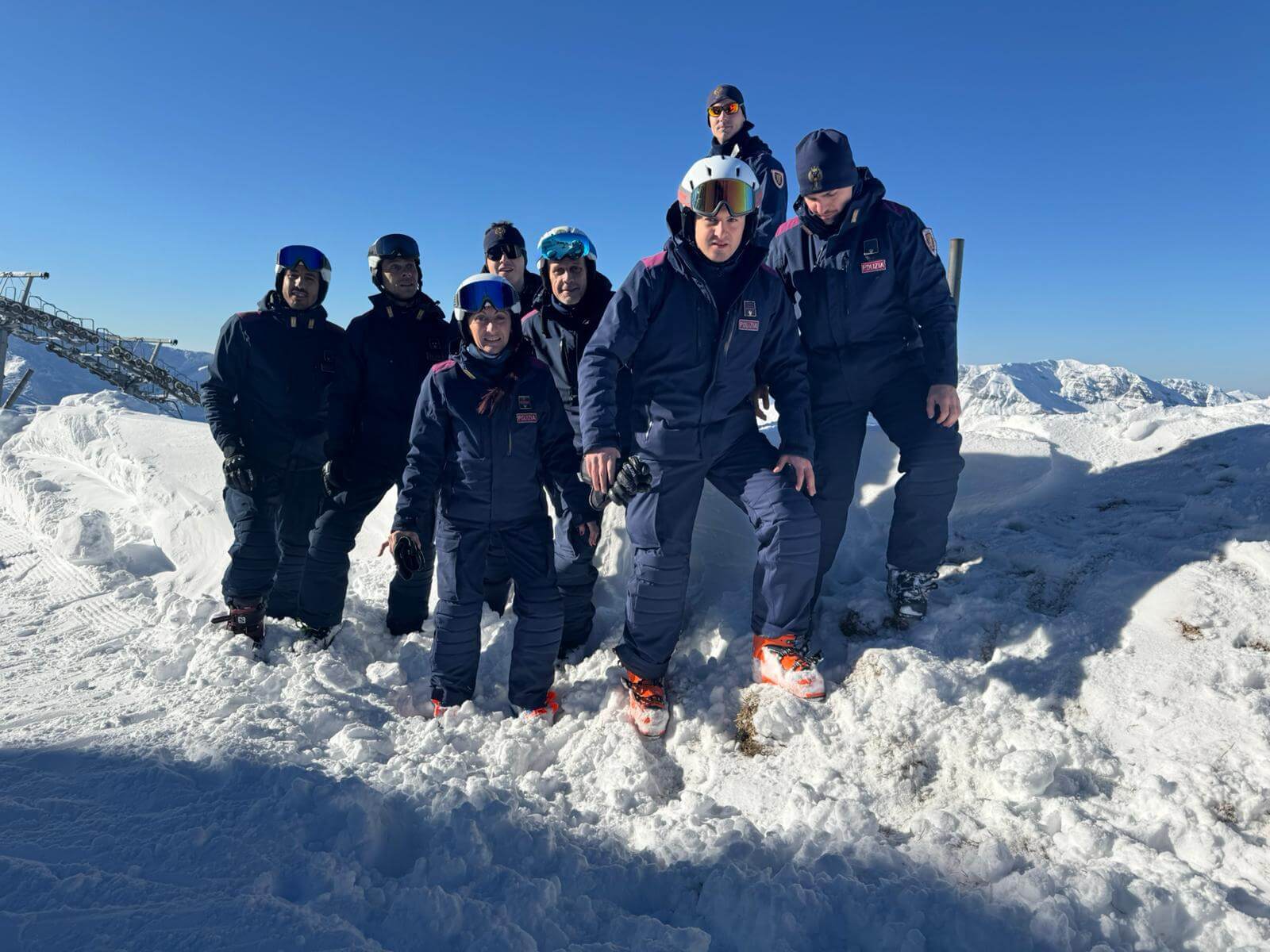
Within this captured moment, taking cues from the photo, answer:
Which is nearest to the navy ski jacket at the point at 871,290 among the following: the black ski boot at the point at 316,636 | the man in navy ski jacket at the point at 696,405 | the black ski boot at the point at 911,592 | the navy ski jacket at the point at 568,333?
the man in navy ski jacket at the point at 696,405

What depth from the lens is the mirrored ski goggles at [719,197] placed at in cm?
323

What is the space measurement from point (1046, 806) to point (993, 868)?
16.9 inches

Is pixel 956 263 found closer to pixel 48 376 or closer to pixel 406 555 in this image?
pixel 406 555

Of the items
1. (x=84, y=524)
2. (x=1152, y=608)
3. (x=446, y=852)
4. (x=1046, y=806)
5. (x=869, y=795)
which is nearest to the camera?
(x=446, y=852)

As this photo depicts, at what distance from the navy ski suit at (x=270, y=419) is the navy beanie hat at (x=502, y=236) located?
1229 millimetres

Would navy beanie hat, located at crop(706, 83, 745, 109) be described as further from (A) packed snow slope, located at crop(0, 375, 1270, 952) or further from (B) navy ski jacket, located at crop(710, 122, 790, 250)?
(A) packed snow slope, located at crop(0, 375, 1270, 952)

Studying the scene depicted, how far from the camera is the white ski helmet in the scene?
322 centimetres

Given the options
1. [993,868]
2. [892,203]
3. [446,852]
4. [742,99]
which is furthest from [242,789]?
[742,99]

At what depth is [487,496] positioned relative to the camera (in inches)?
144

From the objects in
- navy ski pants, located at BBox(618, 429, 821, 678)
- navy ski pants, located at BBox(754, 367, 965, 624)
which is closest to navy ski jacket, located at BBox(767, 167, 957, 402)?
navy ski pants, located at BBox(754, 367, 965, 624)

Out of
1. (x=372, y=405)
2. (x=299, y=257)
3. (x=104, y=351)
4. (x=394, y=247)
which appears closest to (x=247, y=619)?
(x=372, y=405)

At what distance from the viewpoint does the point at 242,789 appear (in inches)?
101

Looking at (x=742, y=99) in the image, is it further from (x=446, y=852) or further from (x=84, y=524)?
(x=84, y=524)

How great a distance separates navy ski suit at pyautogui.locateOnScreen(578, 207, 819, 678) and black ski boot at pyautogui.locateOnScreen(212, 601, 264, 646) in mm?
2638
